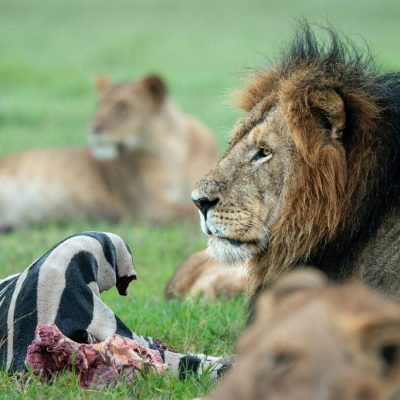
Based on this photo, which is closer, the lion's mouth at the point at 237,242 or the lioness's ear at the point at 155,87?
the lion's mouth at the point at 237,242

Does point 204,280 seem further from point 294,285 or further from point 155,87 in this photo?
point 155,87

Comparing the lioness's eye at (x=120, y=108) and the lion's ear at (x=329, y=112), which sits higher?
the lion's ear at (x=329, y=112)

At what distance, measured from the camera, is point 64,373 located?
3.68 m

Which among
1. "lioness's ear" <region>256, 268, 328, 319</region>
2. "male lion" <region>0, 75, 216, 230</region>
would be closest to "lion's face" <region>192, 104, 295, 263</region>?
"lioness's ear" <region>256, 268, 328, 319</region>

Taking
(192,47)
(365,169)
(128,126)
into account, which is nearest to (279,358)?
(365,169)

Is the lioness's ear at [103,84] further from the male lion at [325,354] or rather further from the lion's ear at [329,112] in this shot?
the male lion at [325,354]

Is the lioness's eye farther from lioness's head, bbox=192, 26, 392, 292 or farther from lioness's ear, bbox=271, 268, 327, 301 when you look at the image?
lioness's ear, bbox=271, 268, 327, 301

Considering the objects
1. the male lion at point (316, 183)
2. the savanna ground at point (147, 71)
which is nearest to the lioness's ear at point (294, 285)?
the savanna ground at point (147, 71)

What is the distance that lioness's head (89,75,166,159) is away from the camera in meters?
11.7

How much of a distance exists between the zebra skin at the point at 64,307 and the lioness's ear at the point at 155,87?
7726 mm

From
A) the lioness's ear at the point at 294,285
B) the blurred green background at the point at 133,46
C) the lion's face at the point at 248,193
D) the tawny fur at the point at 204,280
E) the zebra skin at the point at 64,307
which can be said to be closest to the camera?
the lioness's ear at the point at 294,285

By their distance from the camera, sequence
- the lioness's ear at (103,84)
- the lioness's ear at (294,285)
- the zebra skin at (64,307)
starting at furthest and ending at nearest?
1. the lioness's ear at (103,84)
2. the zebra skin at (64,307)
3. the lioness's ear at (294,285)

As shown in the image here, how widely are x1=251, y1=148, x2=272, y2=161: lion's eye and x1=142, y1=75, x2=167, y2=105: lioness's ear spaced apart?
764 cm

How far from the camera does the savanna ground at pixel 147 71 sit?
15.7 ft
